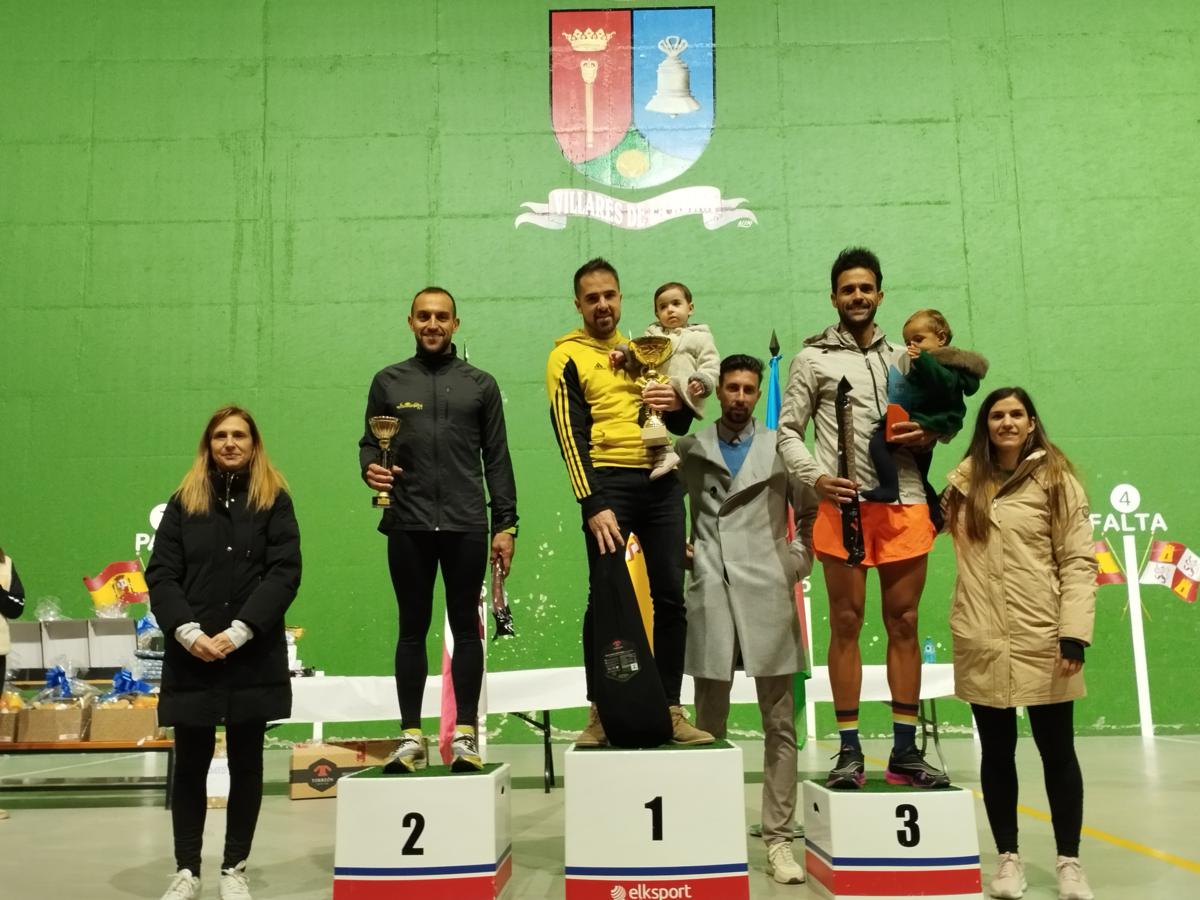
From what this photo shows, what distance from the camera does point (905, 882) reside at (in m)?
2.70

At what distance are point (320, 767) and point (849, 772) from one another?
3130 mm

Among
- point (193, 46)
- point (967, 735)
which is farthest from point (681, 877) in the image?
point (193, 46)

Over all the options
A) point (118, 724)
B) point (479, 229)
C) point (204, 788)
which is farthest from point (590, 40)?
point (204, 788)

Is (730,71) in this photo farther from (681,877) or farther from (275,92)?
(681,877)

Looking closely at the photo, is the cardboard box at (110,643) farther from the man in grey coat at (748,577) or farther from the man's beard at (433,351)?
the man in grey coat at (748,577)

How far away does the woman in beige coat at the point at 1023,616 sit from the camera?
286 cm

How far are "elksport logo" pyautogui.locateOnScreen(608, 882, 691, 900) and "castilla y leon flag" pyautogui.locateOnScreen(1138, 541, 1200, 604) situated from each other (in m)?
5.50

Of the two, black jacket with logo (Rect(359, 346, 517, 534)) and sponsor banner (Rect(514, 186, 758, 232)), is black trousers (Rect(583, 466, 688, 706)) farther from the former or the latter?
sponsor banner (Rect(514, 186, 758, 232))

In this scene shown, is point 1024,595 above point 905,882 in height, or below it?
above

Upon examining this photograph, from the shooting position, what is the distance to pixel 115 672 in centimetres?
579

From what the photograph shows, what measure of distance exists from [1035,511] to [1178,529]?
15.8 feet

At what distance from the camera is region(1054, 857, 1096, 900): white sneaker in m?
2.83

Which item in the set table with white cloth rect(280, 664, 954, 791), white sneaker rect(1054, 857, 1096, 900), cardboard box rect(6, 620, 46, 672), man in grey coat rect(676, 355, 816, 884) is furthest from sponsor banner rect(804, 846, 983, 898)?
cardboard box rect(6, 620, 46, 672)

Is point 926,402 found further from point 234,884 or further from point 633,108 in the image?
point 633,108
